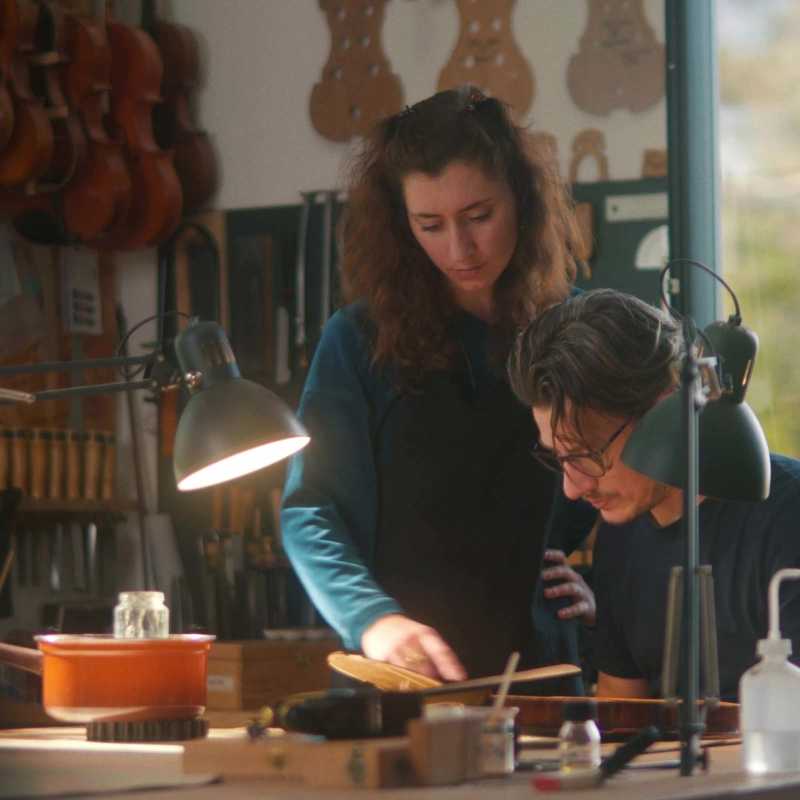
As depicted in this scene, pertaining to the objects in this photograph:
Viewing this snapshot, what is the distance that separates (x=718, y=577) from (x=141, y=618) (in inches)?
31.2

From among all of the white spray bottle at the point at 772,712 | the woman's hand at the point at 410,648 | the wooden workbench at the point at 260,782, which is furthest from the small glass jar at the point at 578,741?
the woman's hand at the point at 410,648

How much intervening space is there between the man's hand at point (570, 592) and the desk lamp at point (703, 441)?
2.64 feet

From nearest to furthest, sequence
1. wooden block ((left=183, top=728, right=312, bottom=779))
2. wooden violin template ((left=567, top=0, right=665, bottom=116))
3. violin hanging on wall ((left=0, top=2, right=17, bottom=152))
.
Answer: wooden block ((left=183, top=728, right=312, bottom=779)) → wooden violin template ((left=567, top=0, right=665, bottom=116)) → violin hanging on wall ((left=0, top=2, right=17, bottom=152))

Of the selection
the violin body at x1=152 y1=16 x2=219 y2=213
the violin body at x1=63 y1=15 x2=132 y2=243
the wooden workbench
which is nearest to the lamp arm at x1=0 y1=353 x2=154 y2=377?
the wooden workbench

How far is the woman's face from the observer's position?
263 centimetres

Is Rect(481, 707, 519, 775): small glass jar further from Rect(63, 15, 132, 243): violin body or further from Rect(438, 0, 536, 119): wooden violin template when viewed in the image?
Rect(63, 15, 132, 243): violin body

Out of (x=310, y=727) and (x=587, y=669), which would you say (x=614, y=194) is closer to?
(x=587, y=669)

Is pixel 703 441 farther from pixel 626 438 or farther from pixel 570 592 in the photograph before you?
pixel 570 592

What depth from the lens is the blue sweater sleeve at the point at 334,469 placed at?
263 cm

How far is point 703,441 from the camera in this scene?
1.88m

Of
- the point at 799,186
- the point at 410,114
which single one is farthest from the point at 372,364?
the point at 799,186

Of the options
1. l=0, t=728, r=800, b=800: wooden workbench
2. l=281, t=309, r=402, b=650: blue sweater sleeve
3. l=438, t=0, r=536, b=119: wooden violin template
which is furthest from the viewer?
l=438, t=0, r=536, b=119: wooden violin template

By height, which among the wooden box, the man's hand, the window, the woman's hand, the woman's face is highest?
the window

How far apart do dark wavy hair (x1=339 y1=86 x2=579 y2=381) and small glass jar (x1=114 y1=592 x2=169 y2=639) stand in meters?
0.62
